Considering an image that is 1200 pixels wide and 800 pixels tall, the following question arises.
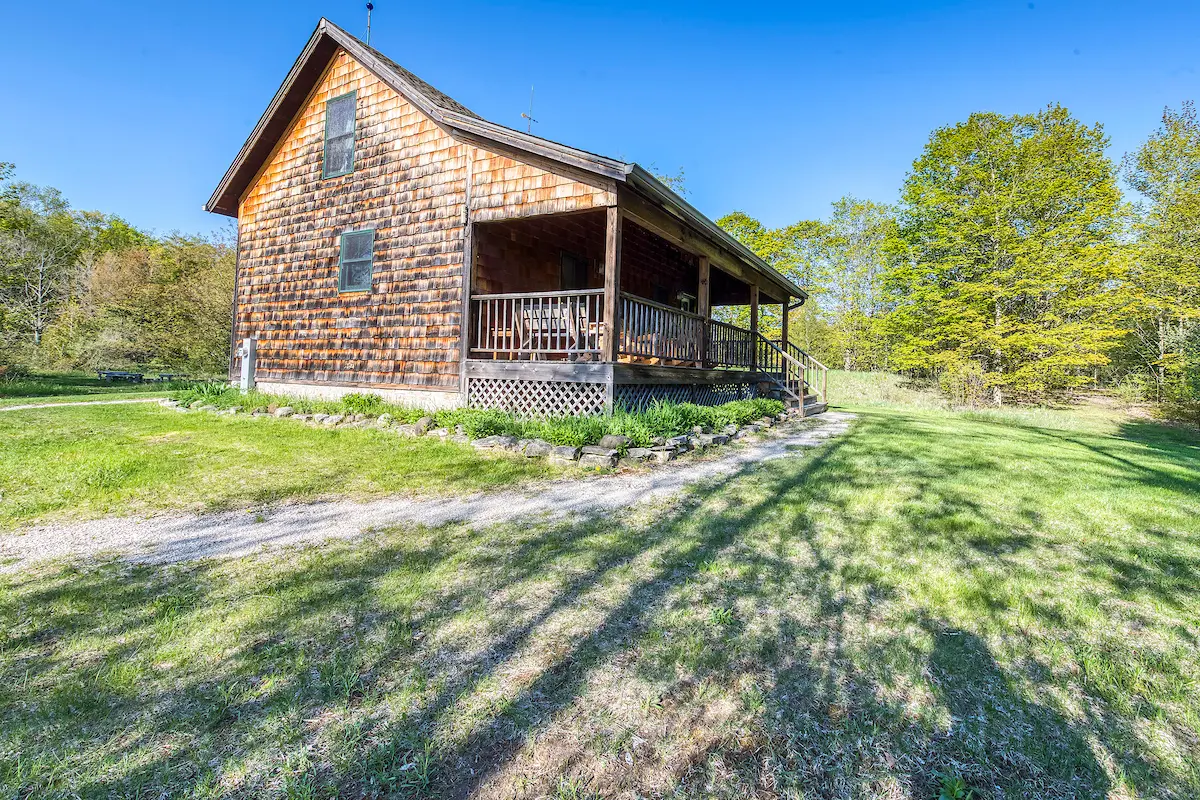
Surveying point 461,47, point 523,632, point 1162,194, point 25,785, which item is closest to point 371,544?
point 523,632

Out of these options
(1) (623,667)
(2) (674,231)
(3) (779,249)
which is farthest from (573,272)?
(3) (779,249)

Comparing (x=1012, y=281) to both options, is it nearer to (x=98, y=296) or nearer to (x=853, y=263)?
(x=853, y=263)

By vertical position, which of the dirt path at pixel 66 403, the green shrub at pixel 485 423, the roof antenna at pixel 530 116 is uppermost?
the roof antenna at pixel 530 116

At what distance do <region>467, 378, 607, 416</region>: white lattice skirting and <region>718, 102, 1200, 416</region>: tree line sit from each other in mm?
20184

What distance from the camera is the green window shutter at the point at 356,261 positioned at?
33.9ft

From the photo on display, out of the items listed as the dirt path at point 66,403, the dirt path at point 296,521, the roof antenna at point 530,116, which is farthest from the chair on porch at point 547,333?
the dirt path at point 66,403

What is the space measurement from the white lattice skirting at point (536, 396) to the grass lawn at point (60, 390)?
35.1ft

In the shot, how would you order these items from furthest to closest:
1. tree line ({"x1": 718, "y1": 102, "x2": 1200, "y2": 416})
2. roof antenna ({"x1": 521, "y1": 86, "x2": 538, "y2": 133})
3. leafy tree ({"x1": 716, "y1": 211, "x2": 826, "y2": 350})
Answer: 1. leafy tree ({"x1": 716, "y1": 211, "x2": 826, "y2": 350})
2. tree line ({"x1": 718, "y1": 102, "x2": 1200, "y2": 416})
3. roof antenna ({"x1": 521, "y1": 86, "x2": 538, "y2": 133})

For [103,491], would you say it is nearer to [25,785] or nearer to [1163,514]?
[25,785]

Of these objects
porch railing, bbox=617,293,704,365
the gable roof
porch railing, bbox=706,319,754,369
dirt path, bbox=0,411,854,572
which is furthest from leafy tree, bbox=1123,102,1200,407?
dirt path, bbox=0,411,854,572

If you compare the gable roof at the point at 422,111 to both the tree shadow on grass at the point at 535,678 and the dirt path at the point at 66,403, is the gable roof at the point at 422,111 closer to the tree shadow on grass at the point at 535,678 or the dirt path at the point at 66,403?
the dirt path at the point at 66,403

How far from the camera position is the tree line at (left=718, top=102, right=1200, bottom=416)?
19062mm

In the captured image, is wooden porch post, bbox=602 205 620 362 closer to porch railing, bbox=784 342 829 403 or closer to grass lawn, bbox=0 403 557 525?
grass lawn, bbox=0 403 557 525

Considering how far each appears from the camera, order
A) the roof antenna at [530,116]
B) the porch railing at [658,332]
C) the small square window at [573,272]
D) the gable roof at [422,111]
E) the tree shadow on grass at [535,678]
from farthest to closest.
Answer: the roof antenna at [530,116] < the small square window at [573,272] < the porch railing at [658,332] < the gable roof at [422,111] < the tree shadow on grass at [535,678]
